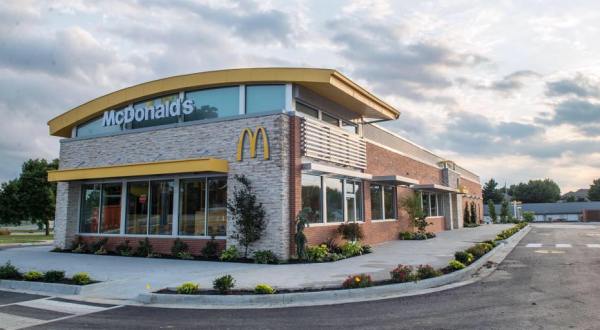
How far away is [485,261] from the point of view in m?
14.7

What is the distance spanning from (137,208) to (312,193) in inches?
298

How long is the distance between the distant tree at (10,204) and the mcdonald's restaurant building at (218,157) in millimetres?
22145

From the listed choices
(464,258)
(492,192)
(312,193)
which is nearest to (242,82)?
(312,193)

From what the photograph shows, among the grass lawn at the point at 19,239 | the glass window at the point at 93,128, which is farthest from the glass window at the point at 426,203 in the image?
the grass lawn at the point at 19,239

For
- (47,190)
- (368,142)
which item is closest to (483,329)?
(368,142)

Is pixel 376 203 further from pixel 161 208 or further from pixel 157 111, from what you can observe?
pixel 157 111

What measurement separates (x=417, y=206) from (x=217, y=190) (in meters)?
12.9

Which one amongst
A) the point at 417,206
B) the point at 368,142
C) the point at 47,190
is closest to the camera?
the point at 368,142

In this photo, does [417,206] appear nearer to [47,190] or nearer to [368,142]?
[368,142]

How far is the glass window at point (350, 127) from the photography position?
A: 795 inches

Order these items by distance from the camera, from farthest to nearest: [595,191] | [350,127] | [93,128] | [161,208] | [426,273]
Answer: [595,191]
[93,128]
[350,127]
[161,208]
[426,273]

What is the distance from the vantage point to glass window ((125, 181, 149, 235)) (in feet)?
59.8

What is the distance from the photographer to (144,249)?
1728 cm

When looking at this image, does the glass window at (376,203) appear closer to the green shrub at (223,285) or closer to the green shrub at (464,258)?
the green shrub at (464,258)
